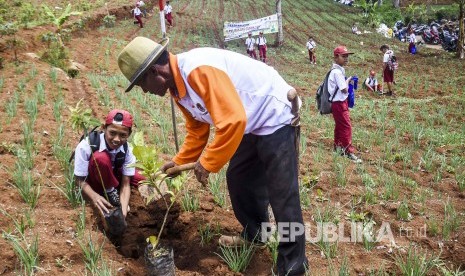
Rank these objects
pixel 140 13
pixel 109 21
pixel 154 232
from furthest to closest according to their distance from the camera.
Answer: pixel 140 13, pixel 109 21, pixel 154 232

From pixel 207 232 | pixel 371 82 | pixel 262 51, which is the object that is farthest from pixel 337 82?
pixel 262 51

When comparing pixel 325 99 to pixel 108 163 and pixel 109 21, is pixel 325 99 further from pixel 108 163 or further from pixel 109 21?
pixel 109 21

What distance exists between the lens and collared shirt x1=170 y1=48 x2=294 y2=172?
2.12m

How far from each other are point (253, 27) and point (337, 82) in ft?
44.0

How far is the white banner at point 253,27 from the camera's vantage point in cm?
1777

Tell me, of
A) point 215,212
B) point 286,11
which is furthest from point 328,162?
point 286,11

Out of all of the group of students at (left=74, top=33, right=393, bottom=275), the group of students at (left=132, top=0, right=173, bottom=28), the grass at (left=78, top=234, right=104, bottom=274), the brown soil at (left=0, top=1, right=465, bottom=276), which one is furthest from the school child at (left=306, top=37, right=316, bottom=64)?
the grass at (left=78, top=234, right=104, bottom=274)

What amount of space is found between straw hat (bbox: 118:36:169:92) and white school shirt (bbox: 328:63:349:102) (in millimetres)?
3529

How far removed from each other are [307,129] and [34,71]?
538 cm

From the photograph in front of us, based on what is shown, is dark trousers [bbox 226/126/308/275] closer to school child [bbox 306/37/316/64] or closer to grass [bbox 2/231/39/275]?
grass [bbox 2/231/39/275]

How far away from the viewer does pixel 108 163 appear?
3.12m

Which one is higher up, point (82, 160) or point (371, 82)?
point (82, 160)

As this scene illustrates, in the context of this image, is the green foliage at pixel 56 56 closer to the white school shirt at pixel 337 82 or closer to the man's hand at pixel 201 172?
the white school shirt at pixel 337 82

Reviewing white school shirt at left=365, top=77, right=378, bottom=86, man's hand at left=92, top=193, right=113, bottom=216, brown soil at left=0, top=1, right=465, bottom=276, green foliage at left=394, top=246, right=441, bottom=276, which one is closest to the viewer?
green foliage at left=394, top=246, right=441, bottom=276
